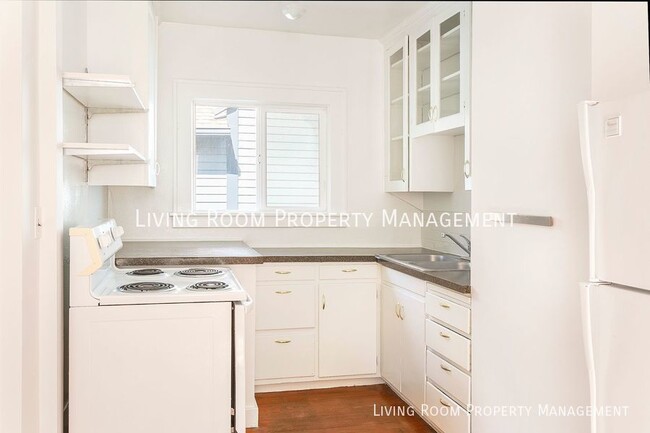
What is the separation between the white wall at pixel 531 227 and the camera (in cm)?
138

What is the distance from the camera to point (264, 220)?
3.29m

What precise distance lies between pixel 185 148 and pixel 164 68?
48 centimetres

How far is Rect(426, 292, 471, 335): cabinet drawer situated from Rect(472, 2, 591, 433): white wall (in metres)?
0.12

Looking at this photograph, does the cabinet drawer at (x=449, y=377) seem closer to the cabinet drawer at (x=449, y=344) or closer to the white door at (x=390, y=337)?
the cabinet drawer at (x=449, y=344)

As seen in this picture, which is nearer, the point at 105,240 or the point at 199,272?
the point at 105,240

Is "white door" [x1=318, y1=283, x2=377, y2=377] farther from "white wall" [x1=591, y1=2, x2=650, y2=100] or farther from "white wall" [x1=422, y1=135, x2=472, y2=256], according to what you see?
"white wall" [x1=591, y1=2, x2=650, y2=100]

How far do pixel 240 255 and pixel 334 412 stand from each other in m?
0.91

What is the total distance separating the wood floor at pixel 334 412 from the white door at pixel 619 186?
5.09 ft

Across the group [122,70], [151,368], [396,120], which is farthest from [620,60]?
[396,120]

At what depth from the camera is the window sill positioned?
318cm

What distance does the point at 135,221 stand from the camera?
10.2ft

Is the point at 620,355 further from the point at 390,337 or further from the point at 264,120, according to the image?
the point at 264,120

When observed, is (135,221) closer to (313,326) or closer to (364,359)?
(313,326)

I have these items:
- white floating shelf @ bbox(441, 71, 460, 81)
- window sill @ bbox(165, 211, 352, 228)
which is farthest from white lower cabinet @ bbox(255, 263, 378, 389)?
white floating shelf @ bbox(441, 71, 460, 81)
